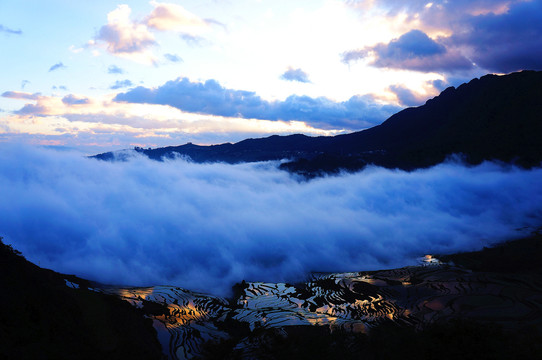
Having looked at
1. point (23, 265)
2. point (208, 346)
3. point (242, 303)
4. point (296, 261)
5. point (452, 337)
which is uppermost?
point (23, 265)

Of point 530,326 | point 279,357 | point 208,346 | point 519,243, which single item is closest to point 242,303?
point 208,346

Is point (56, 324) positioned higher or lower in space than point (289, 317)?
higher

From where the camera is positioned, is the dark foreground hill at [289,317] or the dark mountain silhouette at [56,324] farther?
the dark foreground hill at [289,317]

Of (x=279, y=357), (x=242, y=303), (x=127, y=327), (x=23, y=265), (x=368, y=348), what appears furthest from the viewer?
(x=242, y=303)

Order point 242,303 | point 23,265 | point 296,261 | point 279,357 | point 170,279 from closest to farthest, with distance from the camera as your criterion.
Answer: point 23,265 → point 279,357 → point 242,303 → point 170,279 → point 296,261

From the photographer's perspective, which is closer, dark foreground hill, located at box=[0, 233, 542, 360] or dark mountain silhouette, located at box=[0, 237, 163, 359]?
dark mountain silhouette, located at box=[0, 237, 163, 359]

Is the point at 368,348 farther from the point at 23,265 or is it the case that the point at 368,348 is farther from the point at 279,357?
the point at 23,265

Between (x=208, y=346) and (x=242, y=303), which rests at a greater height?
(x=208, y=346)

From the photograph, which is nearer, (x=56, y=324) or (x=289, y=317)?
(x=56, y=324)
